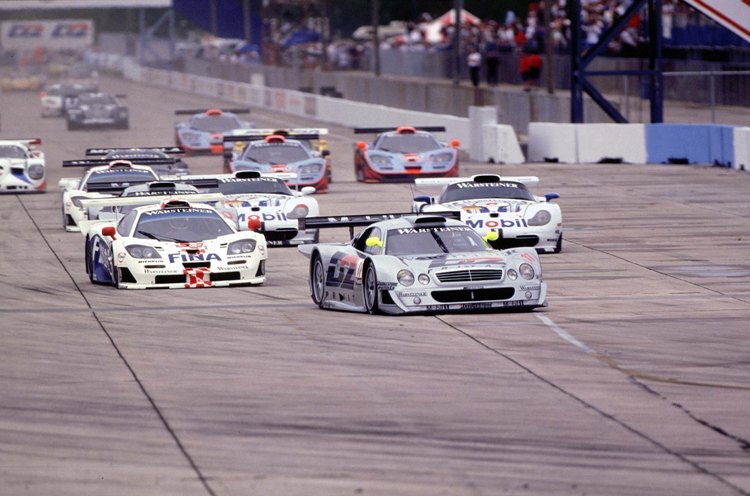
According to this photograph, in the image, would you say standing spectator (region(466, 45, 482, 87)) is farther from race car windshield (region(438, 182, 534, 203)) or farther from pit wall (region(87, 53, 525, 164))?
race car windshield (region(438, 182, 534, 203))

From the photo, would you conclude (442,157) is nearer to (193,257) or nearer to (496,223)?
(496,223)

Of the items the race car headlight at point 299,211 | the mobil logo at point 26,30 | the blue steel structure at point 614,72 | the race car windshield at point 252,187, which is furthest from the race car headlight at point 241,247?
the mobil logo at point 26,30

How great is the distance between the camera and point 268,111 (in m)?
73.3

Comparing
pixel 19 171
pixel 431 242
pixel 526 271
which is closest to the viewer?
pixel 526 271

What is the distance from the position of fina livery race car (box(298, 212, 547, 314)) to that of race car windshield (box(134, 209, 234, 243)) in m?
3.17

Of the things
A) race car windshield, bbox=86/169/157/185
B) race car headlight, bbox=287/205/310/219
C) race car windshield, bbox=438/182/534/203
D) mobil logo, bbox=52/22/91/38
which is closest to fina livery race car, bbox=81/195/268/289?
race car headlight, bbox=287/205/310/219

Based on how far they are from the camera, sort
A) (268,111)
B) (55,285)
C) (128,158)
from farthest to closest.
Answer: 1. (268,111)
2. (128,158)
3. (55,285)

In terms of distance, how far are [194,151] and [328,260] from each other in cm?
3083

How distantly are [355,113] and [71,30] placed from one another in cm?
9352

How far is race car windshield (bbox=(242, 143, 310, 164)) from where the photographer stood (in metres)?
35.2

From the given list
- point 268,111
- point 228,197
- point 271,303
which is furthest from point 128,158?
point 268,111

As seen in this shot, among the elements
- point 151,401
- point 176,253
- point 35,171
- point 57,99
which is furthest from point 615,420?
point 57,99

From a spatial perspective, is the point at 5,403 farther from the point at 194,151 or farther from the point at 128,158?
the point at 194,151

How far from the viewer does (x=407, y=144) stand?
127 ft
